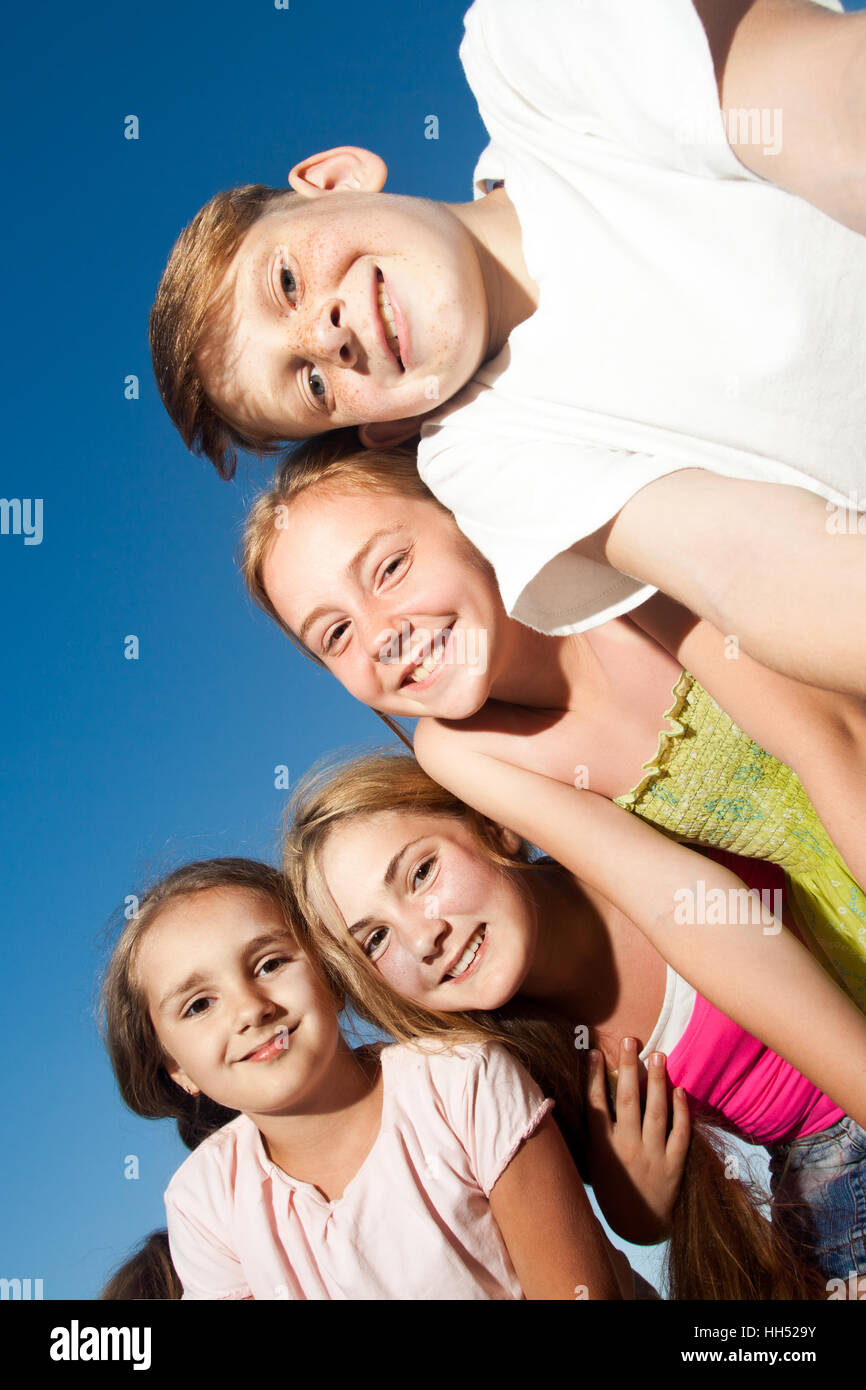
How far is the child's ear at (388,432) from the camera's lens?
988mm

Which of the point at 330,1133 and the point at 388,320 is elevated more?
the point at 388,320

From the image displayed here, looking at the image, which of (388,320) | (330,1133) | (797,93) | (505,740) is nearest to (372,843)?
(505,740)

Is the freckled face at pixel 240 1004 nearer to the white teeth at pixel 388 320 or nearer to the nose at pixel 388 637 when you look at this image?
the nose at pixel 388 637

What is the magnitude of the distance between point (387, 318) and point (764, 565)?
36 centimetres

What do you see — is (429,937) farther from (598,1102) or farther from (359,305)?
(359,305)

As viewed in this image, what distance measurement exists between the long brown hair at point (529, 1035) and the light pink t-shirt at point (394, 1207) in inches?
1.8

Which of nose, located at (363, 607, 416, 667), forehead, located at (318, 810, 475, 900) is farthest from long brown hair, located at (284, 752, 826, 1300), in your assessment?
nose, located at (363, 607, 416, 667)

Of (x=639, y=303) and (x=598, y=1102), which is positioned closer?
(x=639, y=303)

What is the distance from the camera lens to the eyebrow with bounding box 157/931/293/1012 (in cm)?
104

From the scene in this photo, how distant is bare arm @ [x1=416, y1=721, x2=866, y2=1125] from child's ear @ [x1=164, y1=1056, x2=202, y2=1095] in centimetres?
39

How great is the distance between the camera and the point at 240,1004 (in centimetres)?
102
